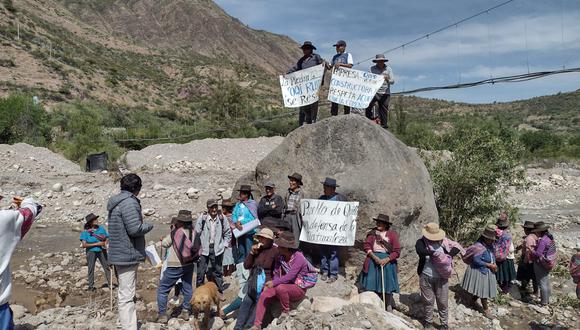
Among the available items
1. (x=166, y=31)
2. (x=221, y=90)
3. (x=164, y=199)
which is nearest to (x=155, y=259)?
Result: (x=164, y=199)

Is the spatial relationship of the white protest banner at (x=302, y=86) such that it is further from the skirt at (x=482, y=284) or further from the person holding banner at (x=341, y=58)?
the skirt at (x=482, y=284)

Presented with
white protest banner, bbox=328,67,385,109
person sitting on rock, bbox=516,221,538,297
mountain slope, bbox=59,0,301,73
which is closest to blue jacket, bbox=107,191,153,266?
white protest banner, bbox=328,67,385,109

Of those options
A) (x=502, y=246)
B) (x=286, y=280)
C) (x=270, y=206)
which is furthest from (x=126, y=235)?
(x=502, y=246)

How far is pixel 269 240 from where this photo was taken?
5.82 m

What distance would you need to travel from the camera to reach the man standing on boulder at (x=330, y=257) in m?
7.29

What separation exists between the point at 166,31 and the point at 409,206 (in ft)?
370

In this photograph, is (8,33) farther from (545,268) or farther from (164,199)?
(545,268)

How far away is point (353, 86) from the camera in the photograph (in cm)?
977

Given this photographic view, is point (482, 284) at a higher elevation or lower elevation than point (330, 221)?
lower

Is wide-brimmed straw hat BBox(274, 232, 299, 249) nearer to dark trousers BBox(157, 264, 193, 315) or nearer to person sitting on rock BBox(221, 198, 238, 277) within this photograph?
dark trousers BBox(157, 264, 193, 315)

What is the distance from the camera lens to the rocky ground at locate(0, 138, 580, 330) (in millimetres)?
6449

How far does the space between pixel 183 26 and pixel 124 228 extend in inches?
4554

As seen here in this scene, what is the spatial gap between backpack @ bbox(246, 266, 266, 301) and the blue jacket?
152cm

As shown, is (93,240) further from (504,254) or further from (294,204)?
(504,254)
